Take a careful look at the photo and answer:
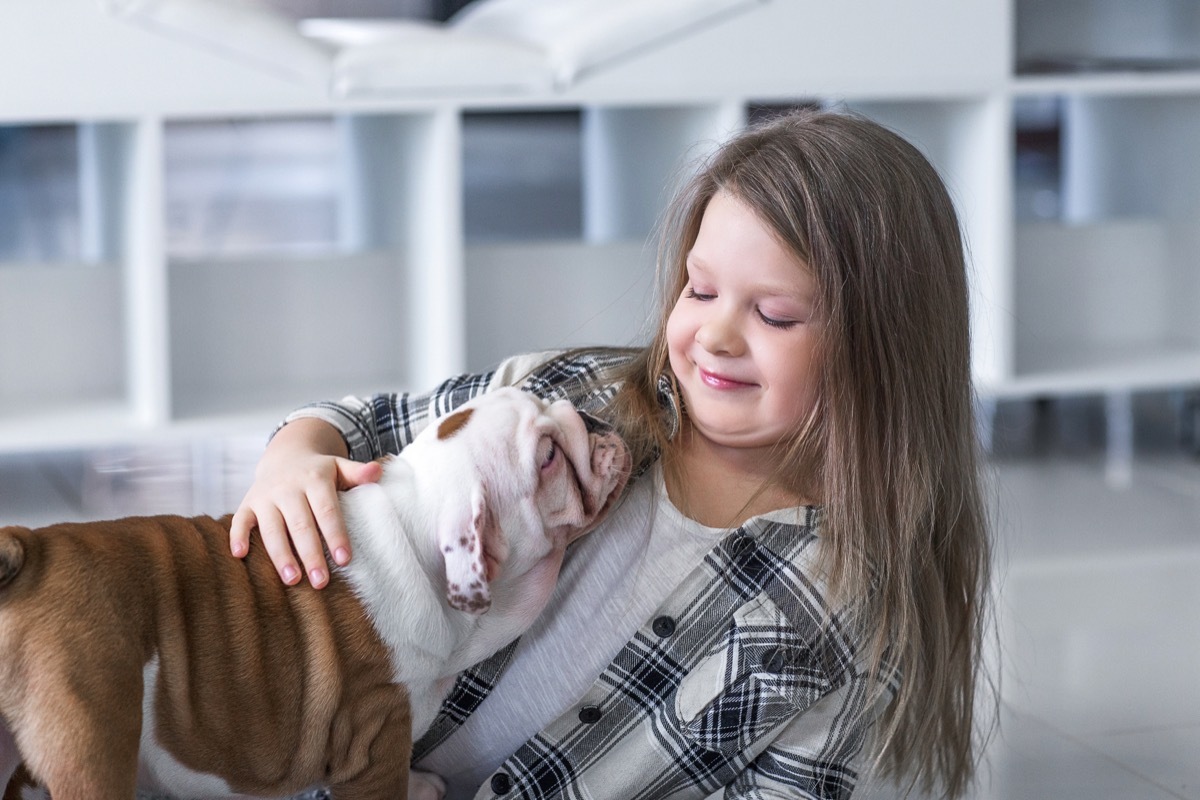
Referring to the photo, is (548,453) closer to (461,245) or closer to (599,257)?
(461,245)

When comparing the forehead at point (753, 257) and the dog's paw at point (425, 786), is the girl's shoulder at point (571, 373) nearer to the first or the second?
the forehead at point (753, 257)

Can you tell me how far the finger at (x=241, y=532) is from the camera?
1.01m

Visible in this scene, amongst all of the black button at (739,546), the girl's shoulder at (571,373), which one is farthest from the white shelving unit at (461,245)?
the black button at (739,546)

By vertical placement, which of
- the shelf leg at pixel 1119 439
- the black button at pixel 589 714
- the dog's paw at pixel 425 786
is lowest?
the dog's paw at pixel 425 786

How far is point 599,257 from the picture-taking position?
245cm

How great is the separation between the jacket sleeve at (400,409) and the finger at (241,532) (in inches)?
10.5

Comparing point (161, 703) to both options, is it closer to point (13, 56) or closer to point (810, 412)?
point (810, 412)

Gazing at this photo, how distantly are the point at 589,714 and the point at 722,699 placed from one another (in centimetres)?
11

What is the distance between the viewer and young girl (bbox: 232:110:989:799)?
1154 mm

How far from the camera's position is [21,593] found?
90 cm

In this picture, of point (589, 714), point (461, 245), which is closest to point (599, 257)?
point (461, 245)

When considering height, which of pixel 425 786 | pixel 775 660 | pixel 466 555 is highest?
pixel 466 555

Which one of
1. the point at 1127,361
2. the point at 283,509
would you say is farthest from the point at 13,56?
the point at 1127,361

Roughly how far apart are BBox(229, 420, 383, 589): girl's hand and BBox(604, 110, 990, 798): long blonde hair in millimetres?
268
